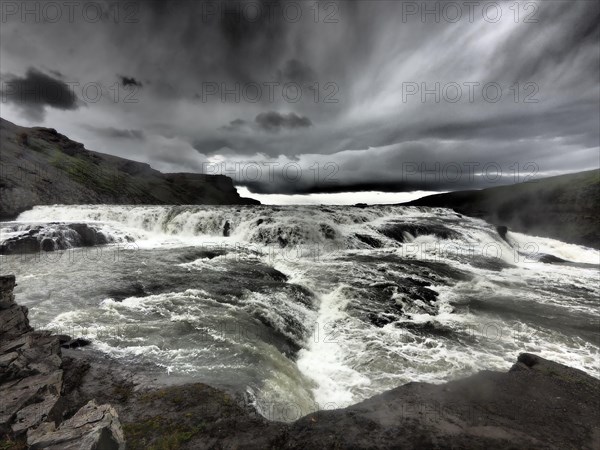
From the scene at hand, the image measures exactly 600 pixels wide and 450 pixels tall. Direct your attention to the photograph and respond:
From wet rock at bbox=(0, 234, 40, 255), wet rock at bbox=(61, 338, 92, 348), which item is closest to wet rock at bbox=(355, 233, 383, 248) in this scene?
wet rock at bbox=(61, 338, 92, 348)

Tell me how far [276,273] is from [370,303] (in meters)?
6.10

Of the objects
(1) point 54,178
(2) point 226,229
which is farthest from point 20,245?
(1) point 54,178

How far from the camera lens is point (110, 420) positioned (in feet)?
13.4

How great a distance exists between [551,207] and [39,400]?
220ft

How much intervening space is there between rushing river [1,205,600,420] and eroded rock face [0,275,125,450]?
65.9 inches

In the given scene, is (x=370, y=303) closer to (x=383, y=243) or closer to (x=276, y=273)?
(x=276, y=273)

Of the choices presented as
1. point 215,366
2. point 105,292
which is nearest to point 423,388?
point 215,366

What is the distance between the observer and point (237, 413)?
16.6ft

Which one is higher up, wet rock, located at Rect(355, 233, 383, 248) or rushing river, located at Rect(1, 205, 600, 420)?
wet rock, located at Rect(355, 233, 383, 248)

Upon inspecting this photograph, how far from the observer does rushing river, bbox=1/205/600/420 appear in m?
7.57

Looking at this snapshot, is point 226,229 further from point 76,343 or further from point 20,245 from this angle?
point 76,343

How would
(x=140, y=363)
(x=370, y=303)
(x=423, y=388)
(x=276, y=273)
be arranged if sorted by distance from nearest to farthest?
(x=423, y=388) < (x=140, y=363) < (x=370, y=303) < (x=276, y=273)

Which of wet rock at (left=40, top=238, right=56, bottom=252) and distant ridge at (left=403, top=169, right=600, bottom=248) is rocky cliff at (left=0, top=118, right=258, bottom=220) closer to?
wet rock at (left=40, top=238, right=56, bottom=252)

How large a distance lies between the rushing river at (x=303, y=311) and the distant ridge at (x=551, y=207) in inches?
1006
